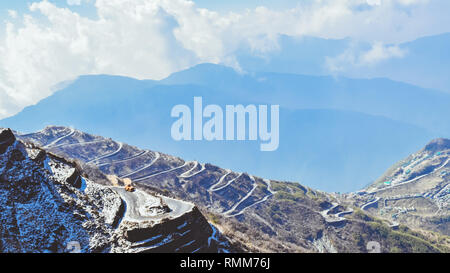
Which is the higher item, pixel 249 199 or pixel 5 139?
pixel 5 139

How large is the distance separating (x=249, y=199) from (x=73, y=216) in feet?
347

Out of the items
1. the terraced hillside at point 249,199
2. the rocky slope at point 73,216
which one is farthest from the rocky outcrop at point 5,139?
the terraced hillside at point 249,199

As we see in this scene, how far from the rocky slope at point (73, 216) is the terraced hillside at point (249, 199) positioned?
4509 centimetres

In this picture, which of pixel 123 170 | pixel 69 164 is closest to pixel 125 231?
pixel 69 164

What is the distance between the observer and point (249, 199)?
456 feet

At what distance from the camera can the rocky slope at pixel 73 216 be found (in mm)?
35188

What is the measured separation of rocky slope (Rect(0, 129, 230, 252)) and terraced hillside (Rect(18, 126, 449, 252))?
45.1 metres

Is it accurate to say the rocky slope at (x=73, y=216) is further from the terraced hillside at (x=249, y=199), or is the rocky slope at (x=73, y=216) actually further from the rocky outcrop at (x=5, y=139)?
the terraced hillside at (x=249, y=199)

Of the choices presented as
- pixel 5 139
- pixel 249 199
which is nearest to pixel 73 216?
pixel 5 139

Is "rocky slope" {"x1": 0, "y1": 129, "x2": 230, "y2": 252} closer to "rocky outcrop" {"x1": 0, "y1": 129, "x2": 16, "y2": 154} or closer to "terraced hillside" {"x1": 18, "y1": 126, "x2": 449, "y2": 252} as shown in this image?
"rocky outcrop" {"x1": 0, "y1": 129, "x2": 16, "y2": 154}

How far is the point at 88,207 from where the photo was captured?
40656 mm

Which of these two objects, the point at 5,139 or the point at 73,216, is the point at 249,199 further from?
the point at 5,139

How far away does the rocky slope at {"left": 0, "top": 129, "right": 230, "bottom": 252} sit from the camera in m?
35.2

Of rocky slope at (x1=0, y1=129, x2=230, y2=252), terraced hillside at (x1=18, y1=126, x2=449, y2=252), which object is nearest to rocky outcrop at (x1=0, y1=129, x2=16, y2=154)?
rocky slope at (x1=0, y1=129, x2=230, y2=252)
